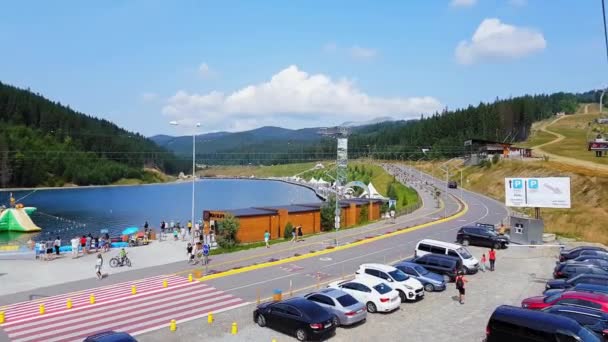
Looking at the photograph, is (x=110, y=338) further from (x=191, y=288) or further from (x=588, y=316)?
(x=588, y=316)

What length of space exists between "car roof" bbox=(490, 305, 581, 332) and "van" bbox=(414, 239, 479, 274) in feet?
41.4

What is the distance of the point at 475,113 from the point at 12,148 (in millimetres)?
152263

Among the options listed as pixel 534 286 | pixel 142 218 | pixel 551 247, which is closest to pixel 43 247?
pixel 534 286

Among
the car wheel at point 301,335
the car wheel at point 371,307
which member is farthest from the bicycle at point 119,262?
the car wheel at point 301,335

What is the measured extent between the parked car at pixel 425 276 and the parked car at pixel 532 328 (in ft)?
27.0

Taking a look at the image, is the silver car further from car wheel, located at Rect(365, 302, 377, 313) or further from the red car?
the red car

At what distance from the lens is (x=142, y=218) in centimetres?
8656

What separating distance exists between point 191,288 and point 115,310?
16.0 ft

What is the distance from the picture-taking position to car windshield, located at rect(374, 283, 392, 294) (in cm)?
2157

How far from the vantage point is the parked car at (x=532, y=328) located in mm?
14946

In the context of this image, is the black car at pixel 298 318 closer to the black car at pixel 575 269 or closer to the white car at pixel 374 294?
the white car at pixel 374 294

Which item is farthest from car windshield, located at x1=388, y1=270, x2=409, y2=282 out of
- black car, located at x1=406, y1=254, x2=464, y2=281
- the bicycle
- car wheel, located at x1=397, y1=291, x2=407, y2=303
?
the bicycle

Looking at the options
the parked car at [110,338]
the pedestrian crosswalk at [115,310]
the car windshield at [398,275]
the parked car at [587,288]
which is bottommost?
the pedestrian crosswalk at [115,310]

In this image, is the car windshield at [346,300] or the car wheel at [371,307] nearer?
the car windshield at [346,300]
